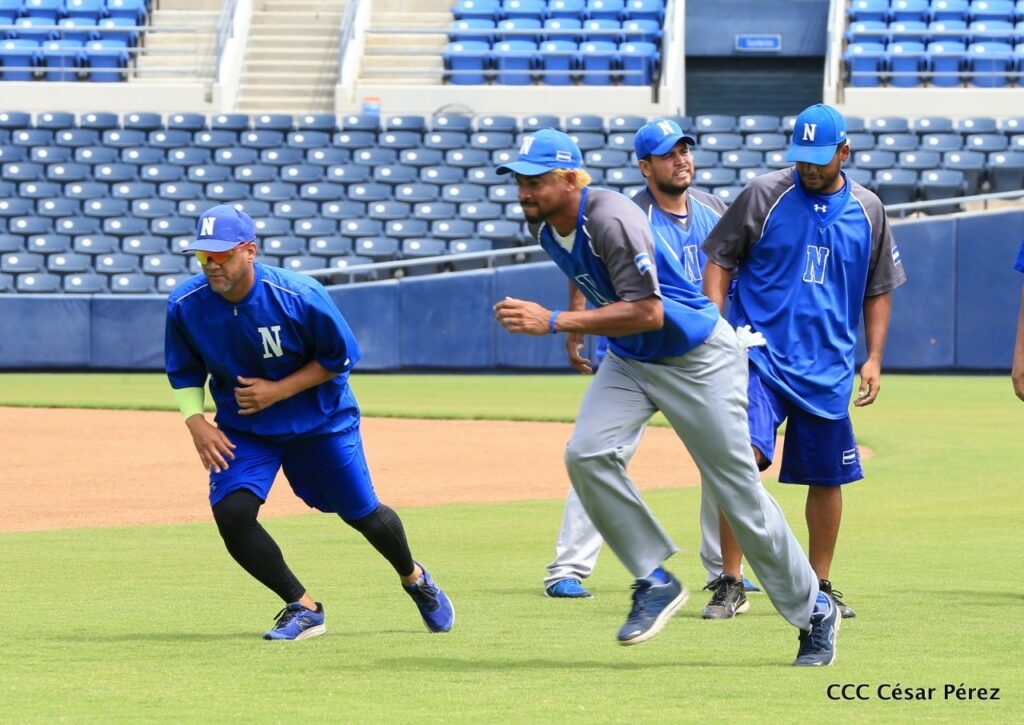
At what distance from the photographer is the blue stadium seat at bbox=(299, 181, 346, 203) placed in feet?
80.8

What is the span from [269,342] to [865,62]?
22.9 meters

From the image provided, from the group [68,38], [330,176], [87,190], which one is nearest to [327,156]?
[330,176]

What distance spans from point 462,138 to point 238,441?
19.8 m

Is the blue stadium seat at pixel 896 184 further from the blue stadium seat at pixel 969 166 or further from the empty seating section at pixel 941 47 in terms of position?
the empty seating section at pixel 941 47

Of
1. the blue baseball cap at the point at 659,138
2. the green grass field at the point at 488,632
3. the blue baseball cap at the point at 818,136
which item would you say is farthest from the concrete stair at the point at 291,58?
the blue baseball cap at the point at 818,136

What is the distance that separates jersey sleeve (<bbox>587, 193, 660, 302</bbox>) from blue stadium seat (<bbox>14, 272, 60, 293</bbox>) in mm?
18936

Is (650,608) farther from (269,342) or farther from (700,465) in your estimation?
(269,342)

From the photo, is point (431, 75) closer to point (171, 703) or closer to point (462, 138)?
point (462, 138)

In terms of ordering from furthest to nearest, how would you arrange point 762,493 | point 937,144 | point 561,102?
point 561,102, point 937,144, point 762,493

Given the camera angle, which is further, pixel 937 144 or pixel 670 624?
pixel 937 144

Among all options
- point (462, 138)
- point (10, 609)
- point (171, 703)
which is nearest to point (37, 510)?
point (10, 609)

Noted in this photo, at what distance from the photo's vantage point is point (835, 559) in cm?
807

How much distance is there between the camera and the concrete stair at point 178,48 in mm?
28442

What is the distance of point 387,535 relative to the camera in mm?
6062
